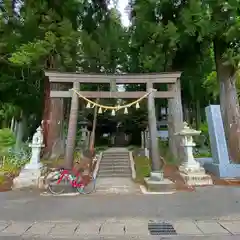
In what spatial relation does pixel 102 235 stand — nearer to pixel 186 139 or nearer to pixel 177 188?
pixel 177 188

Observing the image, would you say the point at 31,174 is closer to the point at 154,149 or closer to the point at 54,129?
the point at 54,129

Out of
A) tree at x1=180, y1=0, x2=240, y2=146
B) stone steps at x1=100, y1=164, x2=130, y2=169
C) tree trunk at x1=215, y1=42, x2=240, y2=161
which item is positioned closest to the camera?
tree at x1=180, y1=0, x2=240, y2=146

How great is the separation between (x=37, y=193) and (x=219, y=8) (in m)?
11.4

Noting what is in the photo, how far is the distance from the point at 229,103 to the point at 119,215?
10497 millimetres

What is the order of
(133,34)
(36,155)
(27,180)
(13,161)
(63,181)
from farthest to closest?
(133,34) → (13,161) → (36,155) → (27,180) → (63,181)

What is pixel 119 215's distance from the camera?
6.85m

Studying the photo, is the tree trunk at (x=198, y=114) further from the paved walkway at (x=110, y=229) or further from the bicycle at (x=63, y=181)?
the paved walkway at (x=110, y=229)

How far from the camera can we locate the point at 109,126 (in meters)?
34.3

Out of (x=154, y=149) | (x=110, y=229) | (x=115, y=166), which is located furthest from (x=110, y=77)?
(x=110, y=229)

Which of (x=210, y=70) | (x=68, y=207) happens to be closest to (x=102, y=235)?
(x=68, y=207)

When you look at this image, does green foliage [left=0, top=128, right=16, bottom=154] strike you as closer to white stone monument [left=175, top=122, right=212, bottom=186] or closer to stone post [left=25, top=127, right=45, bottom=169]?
stone post [left=25, top=127, right=45, bottom=169]

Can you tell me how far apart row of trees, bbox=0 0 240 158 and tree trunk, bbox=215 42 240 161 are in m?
0.05

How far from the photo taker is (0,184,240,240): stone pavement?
5.39m

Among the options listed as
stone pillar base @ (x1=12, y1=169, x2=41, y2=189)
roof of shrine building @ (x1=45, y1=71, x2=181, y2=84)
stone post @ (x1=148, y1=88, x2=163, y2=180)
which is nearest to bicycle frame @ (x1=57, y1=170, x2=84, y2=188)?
stone pillar base @ (x1=12, y1=169, x2=41, y2=189)
